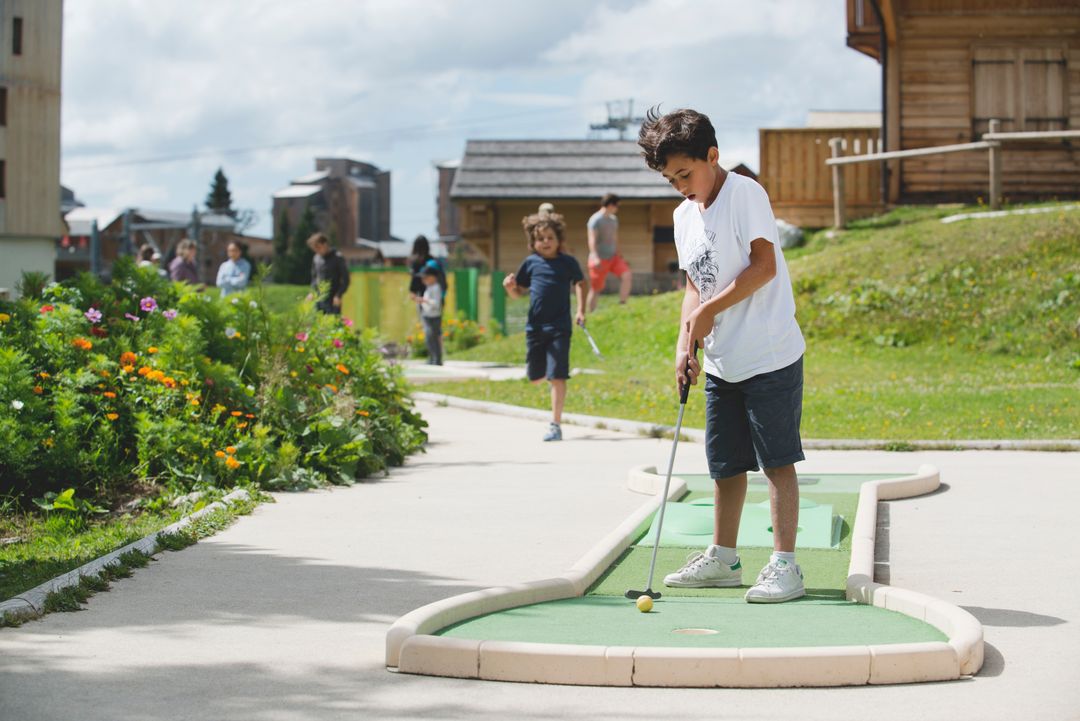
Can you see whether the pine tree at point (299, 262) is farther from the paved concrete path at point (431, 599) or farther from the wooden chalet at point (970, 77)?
the paved concrete path at point (431, 599)

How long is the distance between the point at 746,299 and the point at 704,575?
1095 mm

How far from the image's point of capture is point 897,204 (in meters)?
25.7

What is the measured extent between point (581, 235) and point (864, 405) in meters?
30.8

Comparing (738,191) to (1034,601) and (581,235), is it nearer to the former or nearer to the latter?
(1034,601)

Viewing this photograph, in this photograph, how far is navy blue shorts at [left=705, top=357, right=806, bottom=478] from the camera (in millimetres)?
5594

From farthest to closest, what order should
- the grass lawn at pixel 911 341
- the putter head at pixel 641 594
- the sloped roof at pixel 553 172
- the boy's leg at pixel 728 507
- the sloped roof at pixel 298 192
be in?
the sloped roof at pixel 298 192 < the sloped roof at pixel 553 172 < the grass lawn at pixel 911 341 < the boy's leg at pixel 728 507 < the putter head at pixel 641 594

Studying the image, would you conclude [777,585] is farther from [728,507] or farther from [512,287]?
[512,287]

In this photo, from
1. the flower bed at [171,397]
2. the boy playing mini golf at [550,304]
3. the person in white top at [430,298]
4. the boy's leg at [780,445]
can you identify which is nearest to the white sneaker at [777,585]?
the boy's leg at [780,445]

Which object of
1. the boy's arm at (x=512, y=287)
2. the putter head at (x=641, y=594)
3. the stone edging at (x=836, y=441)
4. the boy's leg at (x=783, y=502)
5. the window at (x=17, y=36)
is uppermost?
the window at (x=17, y=36)

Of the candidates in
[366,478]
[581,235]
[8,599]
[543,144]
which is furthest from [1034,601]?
[543,144]

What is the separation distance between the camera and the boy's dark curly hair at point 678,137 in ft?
18.1

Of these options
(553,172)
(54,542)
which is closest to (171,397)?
(54,542)

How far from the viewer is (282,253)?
94312 mm

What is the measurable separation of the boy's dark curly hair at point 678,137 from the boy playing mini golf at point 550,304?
6.31m
